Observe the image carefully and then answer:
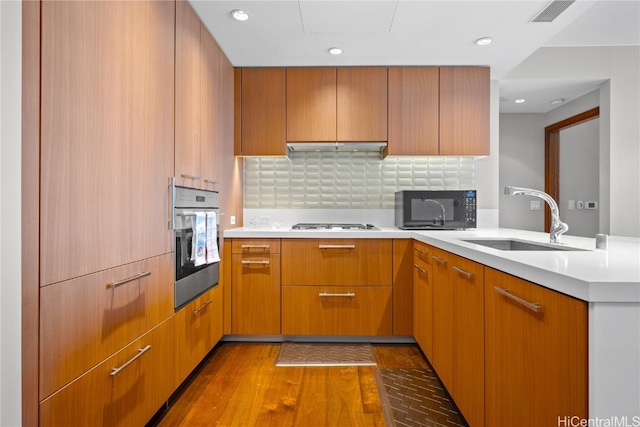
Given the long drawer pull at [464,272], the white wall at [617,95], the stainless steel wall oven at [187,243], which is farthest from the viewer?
the white wall at [617,95]

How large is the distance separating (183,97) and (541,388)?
2015 millimetres

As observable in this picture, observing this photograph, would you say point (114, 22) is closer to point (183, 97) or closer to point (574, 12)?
point (183, 97)

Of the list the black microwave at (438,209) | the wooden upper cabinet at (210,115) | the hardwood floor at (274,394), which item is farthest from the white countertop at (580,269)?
the wooden upper cabinet at (210,115)

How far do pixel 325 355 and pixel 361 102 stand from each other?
199 cm

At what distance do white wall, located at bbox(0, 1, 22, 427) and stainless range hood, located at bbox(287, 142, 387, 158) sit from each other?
6.95ft

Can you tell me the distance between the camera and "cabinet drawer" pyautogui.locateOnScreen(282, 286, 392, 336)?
8.55ft

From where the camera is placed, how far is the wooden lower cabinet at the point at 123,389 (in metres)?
1.09

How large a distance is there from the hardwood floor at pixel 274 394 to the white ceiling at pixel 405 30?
2209mm

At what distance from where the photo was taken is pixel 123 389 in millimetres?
1377

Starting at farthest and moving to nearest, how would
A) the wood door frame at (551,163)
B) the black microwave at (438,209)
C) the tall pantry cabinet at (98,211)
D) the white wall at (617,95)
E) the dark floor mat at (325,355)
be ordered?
the wood door frame at (551,163)
the white wall at (617,95)
the black microwave at (438,209)
the dark floor mat at (325,355)
the tall pantry cabinet at (98,211)

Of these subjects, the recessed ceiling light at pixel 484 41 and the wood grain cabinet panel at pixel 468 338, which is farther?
the recessed ceiling light at pixel 484 41

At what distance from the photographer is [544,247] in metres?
1.71

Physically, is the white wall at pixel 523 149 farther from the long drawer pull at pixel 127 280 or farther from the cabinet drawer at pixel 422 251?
the long drawer pull at pixel 127 280

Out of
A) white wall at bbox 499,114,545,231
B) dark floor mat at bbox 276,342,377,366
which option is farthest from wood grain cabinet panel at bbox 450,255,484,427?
white wall at bbox 499,114,545,231
